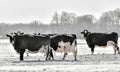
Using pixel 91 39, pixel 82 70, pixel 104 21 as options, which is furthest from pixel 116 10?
pixel 82 70

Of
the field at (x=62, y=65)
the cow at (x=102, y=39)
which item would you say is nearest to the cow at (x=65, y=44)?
the field at (x=62, y=65)

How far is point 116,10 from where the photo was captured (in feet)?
616

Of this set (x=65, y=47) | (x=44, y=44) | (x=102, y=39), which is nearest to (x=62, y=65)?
(x=44, y=44)

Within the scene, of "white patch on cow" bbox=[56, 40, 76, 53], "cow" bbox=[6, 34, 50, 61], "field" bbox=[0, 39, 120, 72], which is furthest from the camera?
"white patch on cow" bbox=[56, 40, 76, 53]

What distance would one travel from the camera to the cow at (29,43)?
30.6 meters

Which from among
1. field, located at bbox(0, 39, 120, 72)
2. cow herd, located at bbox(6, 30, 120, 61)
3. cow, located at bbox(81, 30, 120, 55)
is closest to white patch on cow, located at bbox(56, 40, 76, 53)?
cow herd, located at bbox(6, 30, 120, 61)

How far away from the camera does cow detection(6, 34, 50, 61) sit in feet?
101

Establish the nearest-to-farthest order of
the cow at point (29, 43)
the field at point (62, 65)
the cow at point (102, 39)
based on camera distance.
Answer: the field at point (62, 65) < the cow at point (29, 43) < the cow at point (102, 39)

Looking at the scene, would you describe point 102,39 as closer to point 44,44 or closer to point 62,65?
point 44,44

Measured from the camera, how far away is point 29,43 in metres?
30.8

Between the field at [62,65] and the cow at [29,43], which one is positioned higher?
the cow at [29,43]

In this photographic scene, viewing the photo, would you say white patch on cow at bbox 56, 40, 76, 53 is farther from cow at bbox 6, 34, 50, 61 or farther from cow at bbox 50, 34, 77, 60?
cow at bbox 6, 34, 50, 61

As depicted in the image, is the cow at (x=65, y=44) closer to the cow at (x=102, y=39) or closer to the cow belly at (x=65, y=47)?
the cow belly at (x=65, y=47)

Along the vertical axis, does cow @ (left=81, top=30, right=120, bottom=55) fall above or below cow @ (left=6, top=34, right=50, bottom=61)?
below
